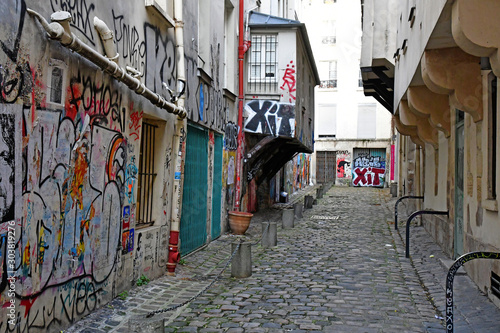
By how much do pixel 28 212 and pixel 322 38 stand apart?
36588 millimetres

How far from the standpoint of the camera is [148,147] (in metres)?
7.63

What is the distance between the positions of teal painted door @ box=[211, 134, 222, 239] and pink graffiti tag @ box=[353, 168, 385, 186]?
86.4 ft

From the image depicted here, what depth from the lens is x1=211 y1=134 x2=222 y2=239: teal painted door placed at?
1138 cm

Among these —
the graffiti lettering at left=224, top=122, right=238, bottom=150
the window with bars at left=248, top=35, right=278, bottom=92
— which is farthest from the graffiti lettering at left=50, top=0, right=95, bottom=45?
the window with bars at left=248, top=35, right=278, bottom=92

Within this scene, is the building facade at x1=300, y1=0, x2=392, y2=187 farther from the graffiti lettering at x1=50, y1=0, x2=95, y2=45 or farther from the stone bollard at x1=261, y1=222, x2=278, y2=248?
the graffiti lettering at x1=50, y1=0, x2=95, y2=45

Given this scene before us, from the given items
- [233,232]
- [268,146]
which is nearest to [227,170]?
[233,232]

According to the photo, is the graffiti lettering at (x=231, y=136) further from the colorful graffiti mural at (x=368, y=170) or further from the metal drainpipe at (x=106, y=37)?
the colorful graffiti mural at (x=368, y=170)

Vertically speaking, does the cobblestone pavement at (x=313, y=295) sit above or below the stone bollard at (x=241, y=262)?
below

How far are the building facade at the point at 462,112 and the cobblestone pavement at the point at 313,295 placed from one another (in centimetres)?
56

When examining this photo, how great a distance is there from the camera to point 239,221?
1213cm

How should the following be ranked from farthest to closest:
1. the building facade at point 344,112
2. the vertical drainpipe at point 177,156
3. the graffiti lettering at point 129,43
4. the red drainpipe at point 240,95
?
the building facade at point 344,112
the red drainpipe at point 240,95
the vertical drainpipe at point 177,156
the graffiti lettering at point 129,43

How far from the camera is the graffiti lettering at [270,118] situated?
14109 millimetres

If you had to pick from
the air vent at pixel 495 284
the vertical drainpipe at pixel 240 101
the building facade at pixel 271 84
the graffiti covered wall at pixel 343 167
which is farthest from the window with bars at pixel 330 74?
the air vent at pixel 495 284

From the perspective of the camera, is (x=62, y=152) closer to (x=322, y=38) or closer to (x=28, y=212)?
(x=28, y=212)
